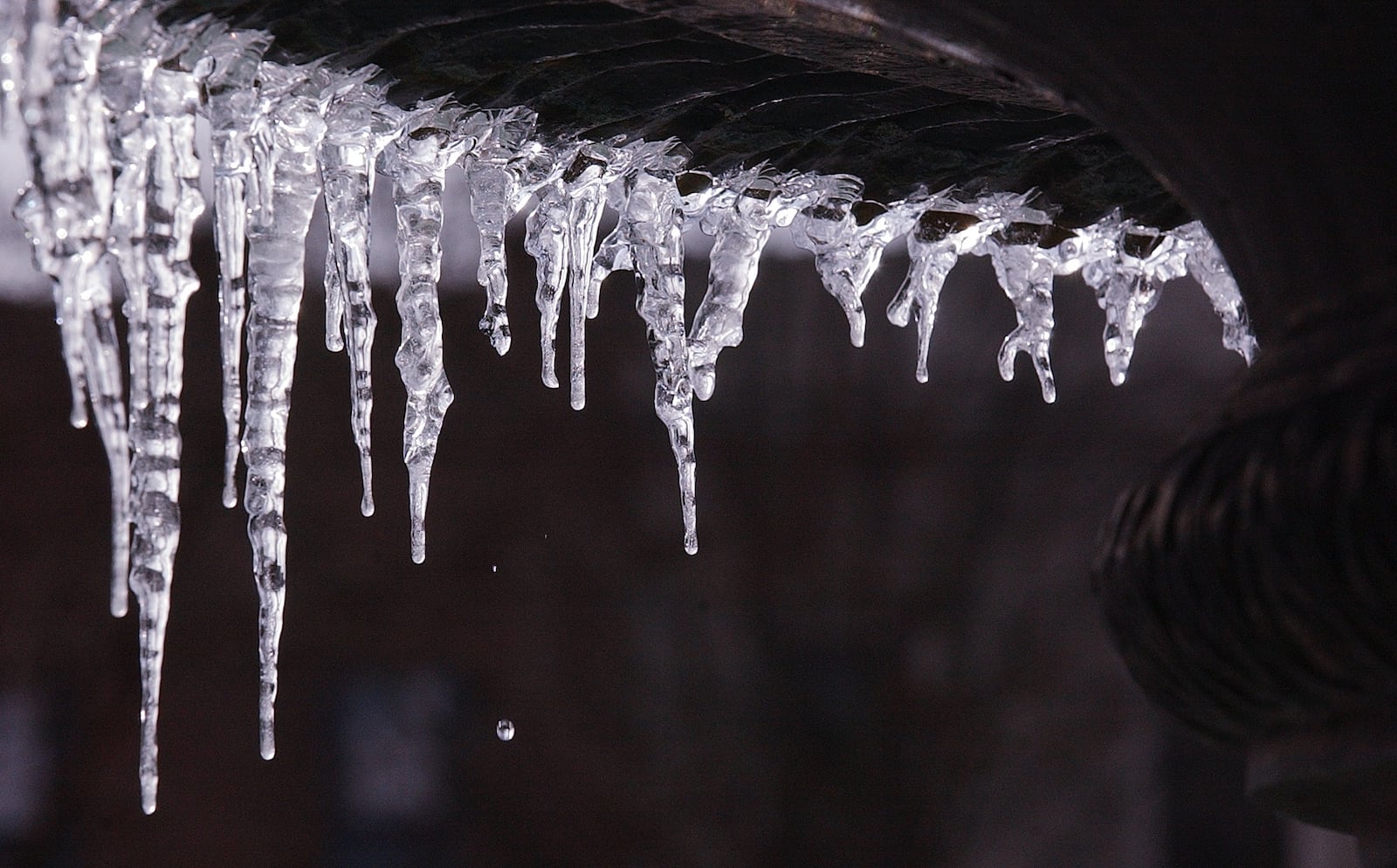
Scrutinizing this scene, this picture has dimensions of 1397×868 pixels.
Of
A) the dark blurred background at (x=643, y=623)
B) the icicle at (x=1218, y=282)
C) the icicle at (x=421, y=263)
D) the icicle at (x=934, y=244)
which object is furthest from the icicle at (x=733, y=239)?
the dark blurred background at (x=643, y=623)

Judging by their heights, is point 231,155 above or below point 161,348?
above

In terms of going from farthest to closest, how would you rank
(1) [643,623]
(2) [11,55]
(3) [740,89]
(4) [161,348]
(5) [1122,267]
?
(1) [643,623], (5) [1122,267], (4) [161,348], (3) [740,89], (2) [11,55]

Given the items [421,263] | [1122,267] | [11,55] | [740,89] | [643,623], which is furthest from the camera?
[643,623]

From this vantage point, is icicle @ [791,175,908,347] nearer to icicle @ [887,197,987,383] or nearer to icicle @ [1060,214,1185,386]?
icicle @ [887,197,987,383]

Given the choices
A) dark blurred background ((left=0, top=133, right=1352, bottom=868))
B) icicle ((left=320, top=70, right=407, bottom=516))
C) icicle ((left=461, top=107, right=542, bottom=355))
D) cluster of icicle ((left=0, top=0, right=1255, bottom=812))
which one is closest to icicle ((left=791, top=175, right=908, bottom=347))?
cluster of icicle ((left=0, top=0, right=1255, bottom=812))

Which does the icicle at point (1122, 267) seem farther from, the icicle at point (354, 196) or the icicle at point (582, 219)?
the icicle at point (354, 196)

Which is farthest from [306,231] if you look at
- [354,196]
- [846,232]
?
[846,232]

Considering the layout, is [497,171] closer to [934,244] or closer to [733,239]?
[733,239]

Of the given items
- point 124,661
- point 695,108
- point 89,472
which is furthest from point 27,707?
point 695,108
